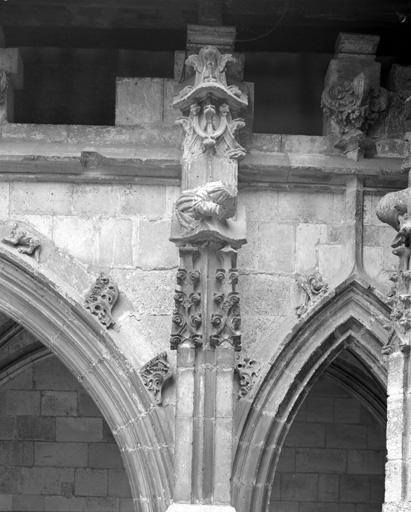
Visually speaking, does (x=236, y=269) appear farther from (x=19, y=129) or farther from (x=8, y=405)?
(x=8, y=405)

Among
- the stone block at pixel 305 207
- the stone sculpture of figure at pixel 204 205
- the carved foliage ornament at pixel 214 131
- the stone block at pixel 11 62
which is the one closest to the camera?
the stone sculpture of figure at pixel 204 205

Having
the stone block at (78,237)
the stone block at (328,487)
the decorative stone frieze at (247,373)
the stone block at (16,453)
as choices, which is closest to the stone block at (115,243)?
the stone block at (78,237)

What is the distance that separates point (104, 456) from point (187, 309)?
3997mm

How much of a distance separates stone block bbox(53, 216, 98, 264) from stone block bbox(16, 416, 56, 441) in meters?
3.44

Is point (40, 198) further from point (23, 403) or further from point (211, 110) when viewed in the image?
point (23, 403)

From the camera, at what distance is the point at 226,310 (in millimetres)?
10539

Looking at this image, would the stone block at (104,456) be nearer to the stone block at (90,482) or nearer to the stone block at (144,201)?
the stone block at (90,482)

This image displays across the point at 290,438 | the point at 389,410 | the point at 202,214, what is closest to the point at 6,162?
the point at 202,214

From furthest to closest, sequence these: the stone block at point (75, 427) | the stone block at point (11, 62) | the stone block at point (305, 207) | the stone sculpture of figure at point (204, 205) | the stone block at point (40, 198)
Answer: the stone block at point (75, 427)
the stone block at point (11, 62)
the stone block at point (305, 207)
the stone block at point (40, 198)
the stone sculpture of figure at point (204, 205)

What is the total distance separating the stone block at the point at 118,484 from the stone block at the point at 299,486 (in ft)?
4.28

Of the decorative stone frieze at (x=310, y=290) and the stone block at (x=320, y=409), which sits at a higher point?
the decorative stone frieze at (x=310, y=290)

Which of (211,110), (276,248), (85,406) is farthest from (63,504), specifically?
(211,110)

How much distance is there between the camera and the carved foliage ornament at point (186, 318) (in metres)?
10.5

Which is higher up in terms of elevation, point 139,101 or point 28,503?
point 139,101
